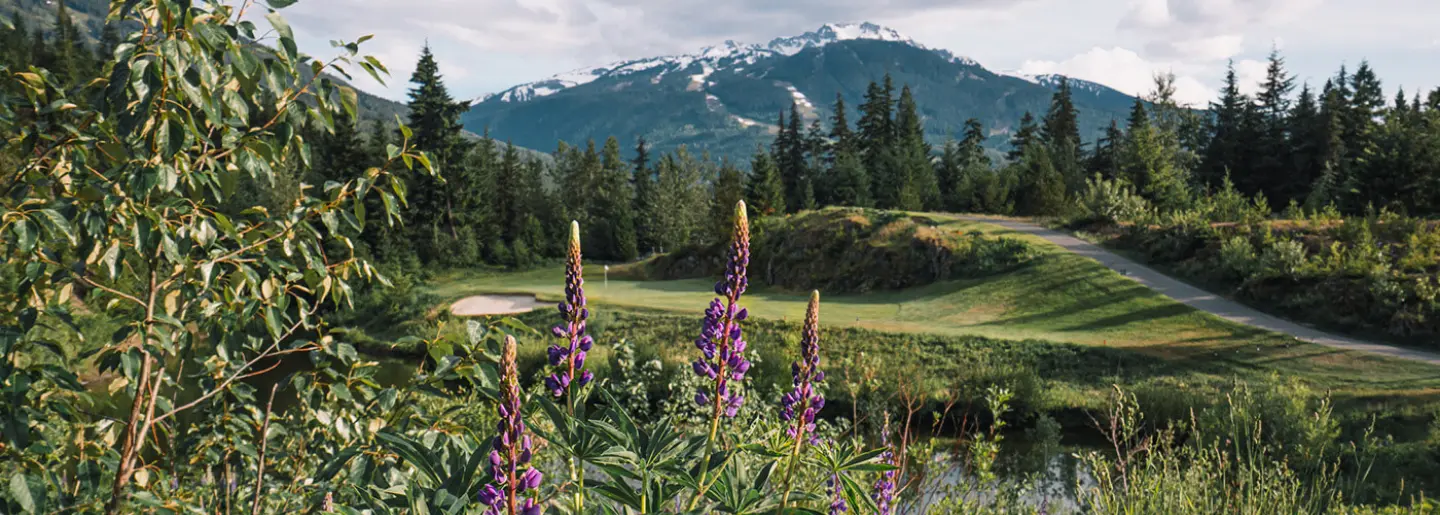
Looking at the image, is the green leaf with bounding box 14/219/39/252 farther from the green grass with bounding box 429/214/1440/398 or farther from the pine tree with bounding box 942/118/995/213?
the pine tree with bounding box 942/118/995/213

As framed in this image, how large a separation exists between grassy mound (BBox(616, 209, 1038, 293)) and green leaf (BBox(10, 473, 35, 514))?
26.2 m

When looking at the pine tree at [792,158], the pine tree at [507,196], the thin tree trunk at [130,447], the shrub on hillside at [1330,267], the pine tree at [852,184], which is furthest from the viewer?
the pine tree at [792,158]

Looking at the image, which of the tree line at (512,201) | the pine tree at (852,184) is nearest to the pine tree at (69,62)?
the tree line at (512,201)

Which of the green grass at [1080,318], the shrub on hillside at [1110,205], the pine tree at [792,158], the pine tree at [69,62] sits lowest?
the green grass at [1080,318]

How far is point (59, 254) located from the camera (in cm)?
299

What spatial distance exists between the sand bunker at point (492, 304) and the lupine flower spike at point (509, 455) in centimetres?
2928

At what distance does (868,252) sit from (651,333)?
1156 centimetres

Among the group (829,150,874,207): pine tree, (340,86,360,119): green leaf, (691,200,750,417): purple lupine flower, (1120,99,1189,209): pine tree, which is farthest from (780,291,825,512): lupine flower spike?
(829,150,874,207): pine tree

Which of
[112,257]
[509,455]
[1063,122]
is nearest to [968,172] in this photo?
[1063,122]

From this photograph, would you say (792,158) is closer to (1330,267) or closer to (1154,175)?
(1154,175)

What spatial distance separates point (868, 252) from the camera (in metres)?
30.9

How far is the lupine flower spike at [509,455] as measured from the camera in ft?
5.36

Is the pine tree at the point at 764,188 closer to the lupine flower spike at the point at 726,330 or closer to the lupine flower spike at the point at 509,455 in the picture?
the lupine flower spike at the point at 726,330

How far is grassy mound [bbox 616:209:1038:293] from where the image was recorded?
27328mm
